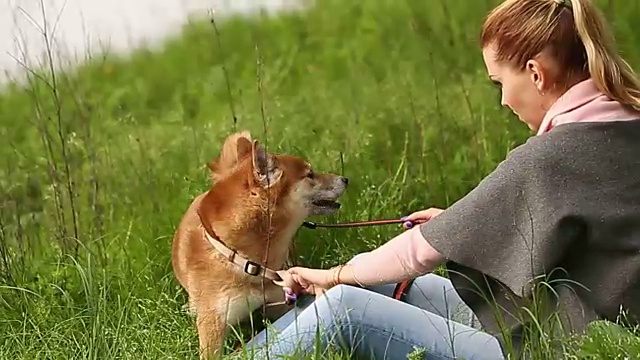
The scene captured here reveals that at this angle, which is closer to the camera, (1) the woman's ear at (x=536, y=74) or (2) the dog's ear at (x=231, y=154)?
(1) the woman's ear at (x=536, y=74)

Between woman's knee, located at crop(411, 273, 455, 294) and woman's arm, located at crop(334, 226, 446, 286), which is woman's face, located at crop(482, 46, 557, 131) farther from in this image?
woman's knee, located at crop(411, 273, 455, 294)

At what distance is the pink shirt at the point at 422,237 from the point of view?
2.74 meters

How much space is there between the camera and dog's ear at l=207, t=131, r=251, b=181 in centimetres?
362

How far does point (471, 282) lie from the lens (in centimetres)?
283

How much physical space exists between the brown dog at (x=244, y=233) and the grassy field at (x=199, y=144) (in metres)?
0.14

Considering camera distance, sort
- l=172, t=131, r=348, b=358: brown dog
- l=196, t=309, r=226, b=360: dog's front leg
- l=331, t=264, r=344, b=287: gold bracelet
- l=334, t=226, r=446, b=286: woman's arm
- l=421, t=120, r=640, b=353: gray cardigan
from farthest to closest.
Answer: l=172, t=131, r=348, b=358: brown dog → l=196, t=309, r=226, b=360: dog's front leg → l=331, t=264, r=344, b=287: gold bracelet → l=334, t=226, r=446, b=286: woman's arm → l=421, t=120, r=640, b=353: gray cardigan

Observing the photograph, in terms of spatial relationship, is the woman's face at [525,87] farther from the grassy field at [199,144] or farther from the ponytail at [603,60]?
the grassy field at [199,144]

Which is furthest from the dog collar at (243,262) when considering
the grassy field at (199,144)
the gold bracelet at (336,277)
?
the gold bracelet at (336,277)

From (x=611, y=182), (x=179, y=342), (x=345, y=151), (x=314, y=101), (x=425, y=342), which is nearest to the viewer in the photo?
(x=611, y=182)

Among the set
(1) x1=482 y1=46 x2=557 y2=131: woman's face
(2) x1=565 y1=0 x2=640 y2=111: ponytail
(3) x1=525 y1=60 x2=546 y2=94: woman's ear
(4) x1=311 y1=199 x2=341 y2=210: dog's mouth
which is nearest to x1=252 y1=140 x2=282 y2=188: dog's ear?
(4) x1=311 y1=199 x2=341 y2=210: dog's mouth

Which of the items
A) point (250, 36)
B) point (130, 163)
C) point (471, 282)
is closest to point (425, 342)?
point (471, 282)

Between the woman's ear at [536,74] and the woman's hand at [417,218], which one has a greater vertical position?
the woman's ear at [536,74]

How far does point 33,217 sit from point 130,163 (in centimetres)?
51

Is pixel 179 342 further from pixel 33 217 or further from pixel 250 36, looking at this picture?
pixel 250 36
